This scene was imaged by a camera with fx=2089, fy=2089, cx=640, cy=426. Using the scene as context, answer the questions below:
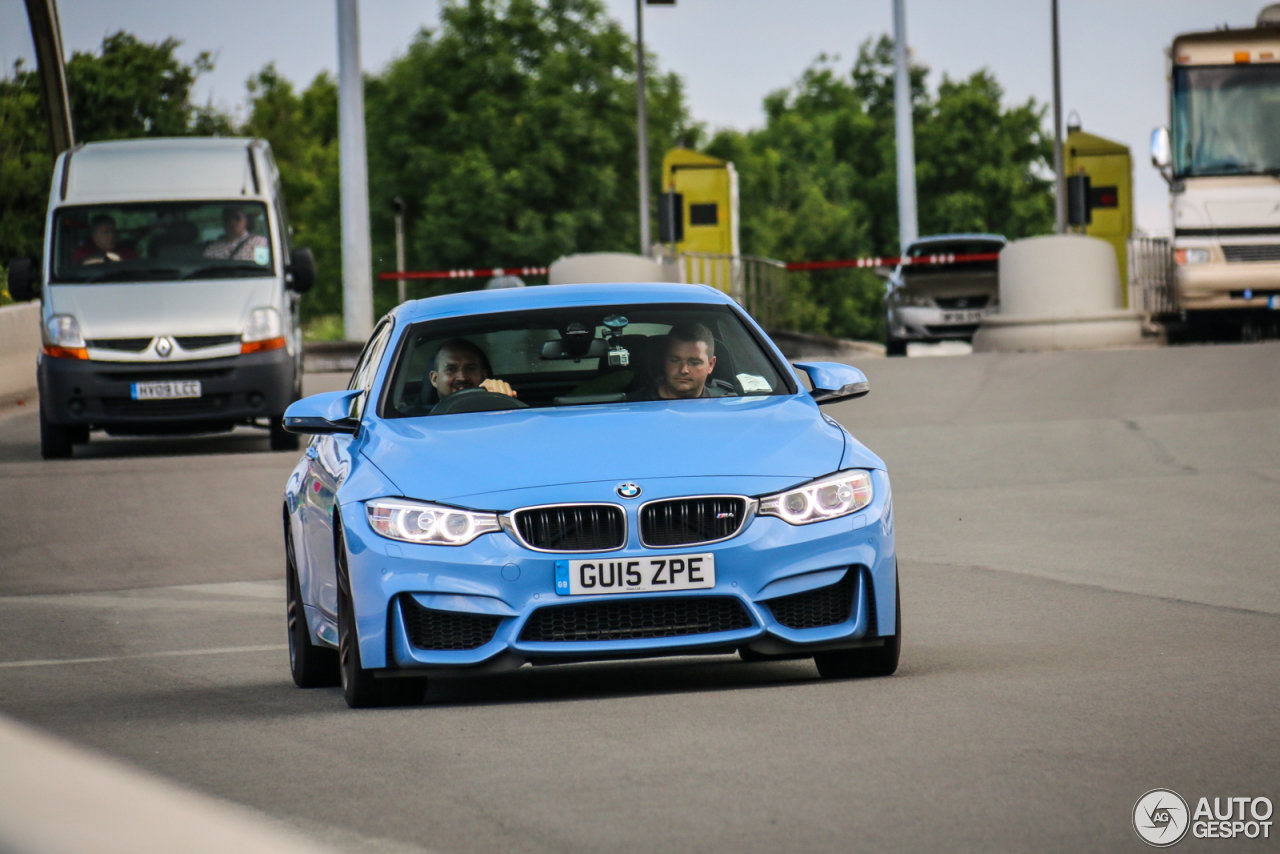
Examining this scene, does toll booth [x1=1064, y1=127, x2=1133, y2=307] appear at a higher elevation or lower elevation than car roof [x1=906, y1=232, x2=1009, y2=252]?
higher

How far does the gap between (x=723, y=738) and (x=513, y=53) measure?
71.4 metres

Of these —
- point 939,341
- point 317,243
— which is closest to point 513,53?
point 317,243

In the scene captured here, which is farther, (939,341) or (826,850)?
(939,341)

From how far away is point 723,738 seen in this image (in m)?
5.80

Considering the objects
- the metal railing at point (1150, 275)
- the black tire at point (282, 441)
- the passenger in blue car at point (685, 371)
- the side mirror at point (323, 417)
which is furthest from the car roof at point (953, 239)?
the side mirror at point (323, 417)

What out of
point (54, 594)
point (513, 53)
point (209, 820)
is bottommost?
point (54, 594)

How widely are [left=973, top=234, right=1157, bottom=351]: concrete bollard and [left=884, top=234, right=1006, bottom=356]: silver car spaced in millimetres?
5809

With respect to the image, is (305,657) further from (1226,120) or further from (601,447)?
(1226,120)

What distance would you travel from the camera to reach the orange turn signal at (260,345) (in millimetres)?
18562

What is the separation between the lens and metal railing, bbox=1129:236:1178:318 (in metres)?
32.7

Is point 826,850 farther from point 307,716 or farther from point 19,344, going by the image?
point 19,344

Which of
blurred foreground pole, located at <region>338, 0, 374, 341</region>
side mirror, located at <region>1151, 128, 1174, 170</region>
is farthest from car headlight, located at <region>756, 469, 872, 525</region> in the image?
blurred foreground pole, located at <region>338, 0, 374, 341</region>

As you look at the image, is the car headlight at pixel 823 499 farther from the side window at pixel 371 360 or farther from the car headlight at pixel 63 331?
the car headlight at pixel 63 331

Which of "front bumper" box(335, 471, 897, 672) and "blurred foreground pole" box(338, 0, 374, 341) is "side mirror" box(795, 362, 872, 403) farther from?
"blurred foreground pole" box(338, 0, 374, 341)
